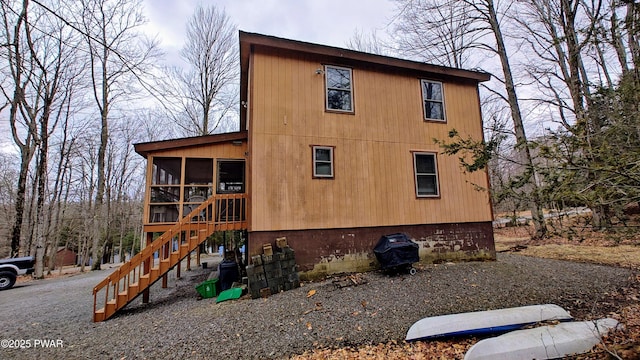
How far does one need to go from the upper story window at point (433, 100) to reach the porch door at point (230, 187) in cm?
601

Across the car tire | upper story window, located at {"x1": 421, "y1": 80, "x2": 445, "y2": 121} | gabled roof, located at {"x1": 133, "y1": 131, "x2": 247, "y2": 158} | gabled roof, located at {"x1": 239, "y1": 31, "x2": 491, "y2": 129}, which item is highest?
gabled roof, located at {"x1": 239, "y1": 31, "x2": 491, "y2": 129}

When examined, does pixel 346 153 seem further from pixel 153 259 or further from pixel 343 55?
pixel 153 259

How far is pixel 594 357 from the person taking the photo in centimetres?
327

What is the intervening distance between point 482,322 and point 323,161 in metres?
4.82

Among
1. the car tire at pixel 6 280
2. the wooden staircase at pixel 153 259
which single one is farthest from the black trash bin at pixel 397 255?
the car tire at pixel 6 280

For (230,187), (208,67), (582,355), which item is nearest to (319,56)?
(230,187)

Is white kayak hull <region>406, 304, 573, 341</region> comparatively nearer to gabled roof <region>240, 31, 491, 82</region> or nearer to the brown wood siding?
the brown wood siding

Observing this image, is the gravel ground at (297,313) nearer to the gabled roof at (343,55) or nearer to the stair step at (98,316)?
the stair step at (98,316)

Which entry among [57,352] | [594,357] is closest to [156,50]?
[57,352]

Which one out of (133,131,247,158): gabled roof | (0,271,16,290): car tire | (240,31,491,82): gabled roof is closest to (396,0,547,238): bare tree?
(240,31,491,82): gabled roof

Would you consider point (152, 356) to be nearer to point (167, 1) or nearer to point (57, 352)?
point (57, 352)

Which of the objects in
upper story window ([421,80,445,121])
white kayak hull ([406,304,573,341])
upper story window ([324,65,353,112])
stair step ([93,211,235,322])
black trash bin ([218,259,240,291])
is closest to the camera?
white kayak hull ([406,304,573,341])

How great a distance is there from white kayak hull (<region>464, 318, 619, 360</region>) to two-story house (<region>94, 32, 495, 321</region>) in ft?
12.9

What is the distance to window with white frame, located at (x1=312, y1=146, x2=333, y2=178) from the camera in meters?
7.29
